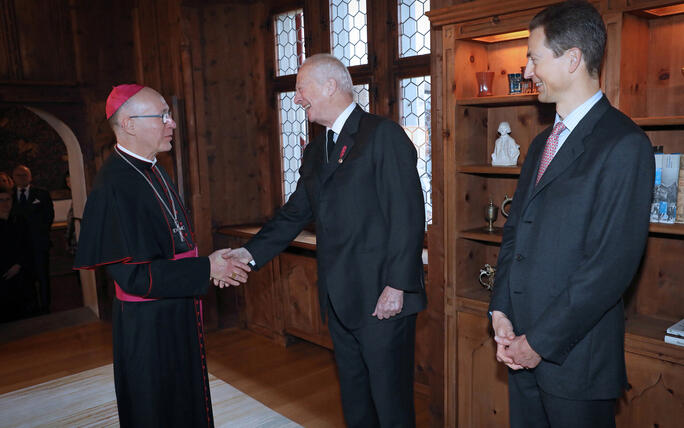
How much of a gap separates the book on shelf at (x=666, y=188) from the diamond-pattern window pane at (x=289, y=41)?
3001mm

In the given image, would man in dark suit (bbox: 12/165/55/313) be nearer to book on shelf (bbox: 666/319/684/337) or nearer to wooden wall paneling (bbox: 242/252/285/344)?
wooden wall paneling (bbox: 242/252/285/344)

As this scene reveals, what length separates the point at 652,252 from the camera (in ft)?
8.61

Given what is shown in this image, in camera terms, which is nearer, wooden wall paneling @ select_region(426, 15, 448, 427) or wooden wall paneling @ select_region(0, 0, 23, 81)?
wooden wall paneling @ select_region(426, 15, 448, 427)

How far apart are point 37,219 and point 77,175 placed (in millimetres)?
819

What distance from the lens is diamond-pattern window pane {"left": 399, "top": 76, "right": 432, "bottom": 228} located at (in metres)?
3.79

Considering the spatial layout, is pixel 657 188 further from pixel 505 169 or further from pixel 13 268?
pixel 13 268

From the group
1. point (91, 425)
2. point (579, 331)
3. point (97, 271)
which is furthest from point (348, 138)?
point (97, 271)

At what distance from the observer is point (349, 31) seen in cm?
423

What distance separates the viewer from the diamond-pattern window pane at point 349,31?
4.13m

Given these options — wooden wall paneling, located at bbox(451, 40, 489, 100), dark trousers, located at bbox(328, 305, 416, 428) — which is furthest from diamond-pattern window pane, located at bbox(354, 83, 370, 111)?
dark trousers, located at bbox(328, 305, 416, 428)

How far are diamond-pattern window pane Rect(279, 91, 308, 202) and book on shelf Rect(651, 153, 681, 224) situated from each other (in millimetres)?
2943

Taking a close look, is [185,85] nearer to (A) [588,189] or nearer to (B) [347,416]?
(B) [347,416]

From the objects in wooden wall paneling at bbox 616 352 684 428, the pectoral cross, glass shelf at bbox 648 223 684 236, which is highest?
the pectoral cross

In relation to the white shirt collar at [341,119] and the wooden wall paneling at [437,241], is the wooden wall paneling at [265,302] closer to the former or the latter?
the wooden wall paneling at [437,241]
